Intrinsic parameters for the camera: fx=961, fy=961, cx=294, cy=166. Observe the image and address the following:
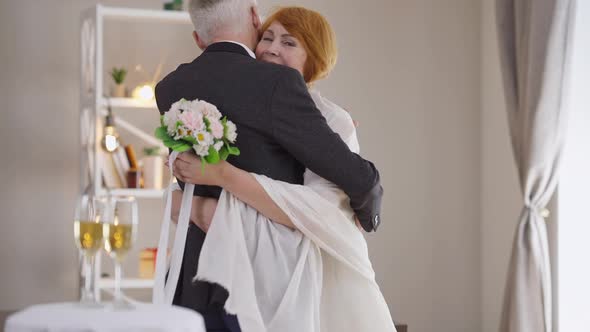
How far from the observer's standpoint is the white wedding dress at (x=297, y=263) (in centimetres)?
226

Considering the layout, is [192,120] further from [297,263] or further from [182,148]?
[297,263]

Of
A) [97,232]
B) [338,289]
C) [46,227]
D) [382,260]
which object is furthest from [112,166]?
[97,232]

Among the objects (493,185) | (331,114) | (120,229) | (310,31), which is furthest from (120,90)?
(120,229)

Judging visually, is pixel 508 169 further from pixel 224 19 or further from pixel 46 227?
pixel 224 19

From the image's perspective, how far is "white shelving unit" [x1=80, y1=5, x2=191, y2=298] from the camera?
4629mm

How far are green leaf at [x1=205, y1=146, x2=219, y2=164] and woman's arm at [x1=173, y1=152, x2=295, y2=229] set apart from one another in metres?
0.03

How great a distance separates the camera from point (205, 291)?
2293 millimetres

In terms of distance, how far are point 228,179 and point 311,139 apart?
0.72 ft

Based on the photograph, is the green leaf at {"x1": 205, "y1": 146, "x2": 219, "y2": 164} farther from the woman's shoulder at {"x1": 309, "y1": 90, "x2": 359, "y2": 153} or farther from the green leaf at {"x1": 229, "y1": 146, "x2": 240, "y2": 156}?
the woman's shoulder at {"x1": 309, "y1": 90, "x2": 359, "y2": 153}

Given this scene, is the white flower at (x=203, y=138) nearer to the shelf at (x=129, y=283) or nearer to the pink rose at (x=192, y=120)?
the pink rose at (x=192, y=120)

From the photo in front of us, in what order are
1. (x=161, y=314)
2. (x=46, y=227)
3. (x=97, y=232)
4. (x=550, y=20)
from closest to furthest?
(x=161, y=314) < (x=97, y=232) < (x=550, y=20) < (x=46, y=227)

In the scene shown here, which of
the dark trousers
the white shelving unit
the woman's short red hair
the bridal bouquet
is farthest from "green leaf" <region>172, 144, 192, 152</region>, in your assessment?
the white shelving unit

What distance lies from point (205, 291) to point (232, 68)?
1.76 ft

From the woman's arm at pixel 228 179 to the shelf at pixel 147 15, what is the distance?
8.54 ft
